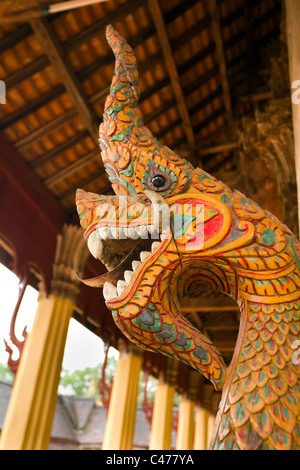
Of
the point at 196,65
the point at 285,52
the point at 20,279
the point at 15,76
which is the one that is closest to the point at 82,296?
the point at 20,279

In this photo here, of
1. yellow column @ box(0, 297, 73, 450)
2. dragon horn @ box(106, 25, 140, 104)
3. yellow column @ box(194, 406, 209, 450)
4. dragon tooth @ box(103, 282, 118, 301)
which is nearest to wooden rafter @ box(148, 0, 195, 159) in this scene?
yellow column @ box(0, 297, 73, 450)

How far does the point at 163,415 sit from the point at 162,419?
0.08 m

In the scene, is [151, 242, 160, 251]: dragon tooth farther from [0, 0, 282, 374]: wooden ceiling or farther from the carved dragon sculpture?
[0, 0, 282, 374]: wooden ceiling

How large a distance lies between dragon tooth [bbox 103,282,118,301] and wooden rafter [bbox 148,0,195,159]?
3.09 m

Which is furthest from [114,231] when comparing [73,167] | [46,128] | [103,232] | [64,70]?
[73,167]

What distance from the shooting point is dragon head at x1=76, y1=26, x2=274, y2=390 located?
73cm

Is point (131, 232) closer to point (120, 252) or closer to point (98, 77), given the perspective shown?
point (120, 252)

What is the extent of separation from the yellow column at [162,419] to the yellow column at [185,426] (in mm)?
1653

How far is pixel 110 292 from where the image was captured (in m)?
0.77

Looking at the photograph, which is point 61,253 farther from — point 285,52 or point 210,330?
point 210,330

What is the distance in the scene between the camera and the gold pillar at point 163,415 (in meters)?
7.45

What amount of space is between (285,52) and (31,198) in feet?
9.24

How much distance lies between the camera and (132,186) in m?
0.85

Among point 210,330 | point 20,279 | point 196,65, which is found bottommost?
point 20,279
